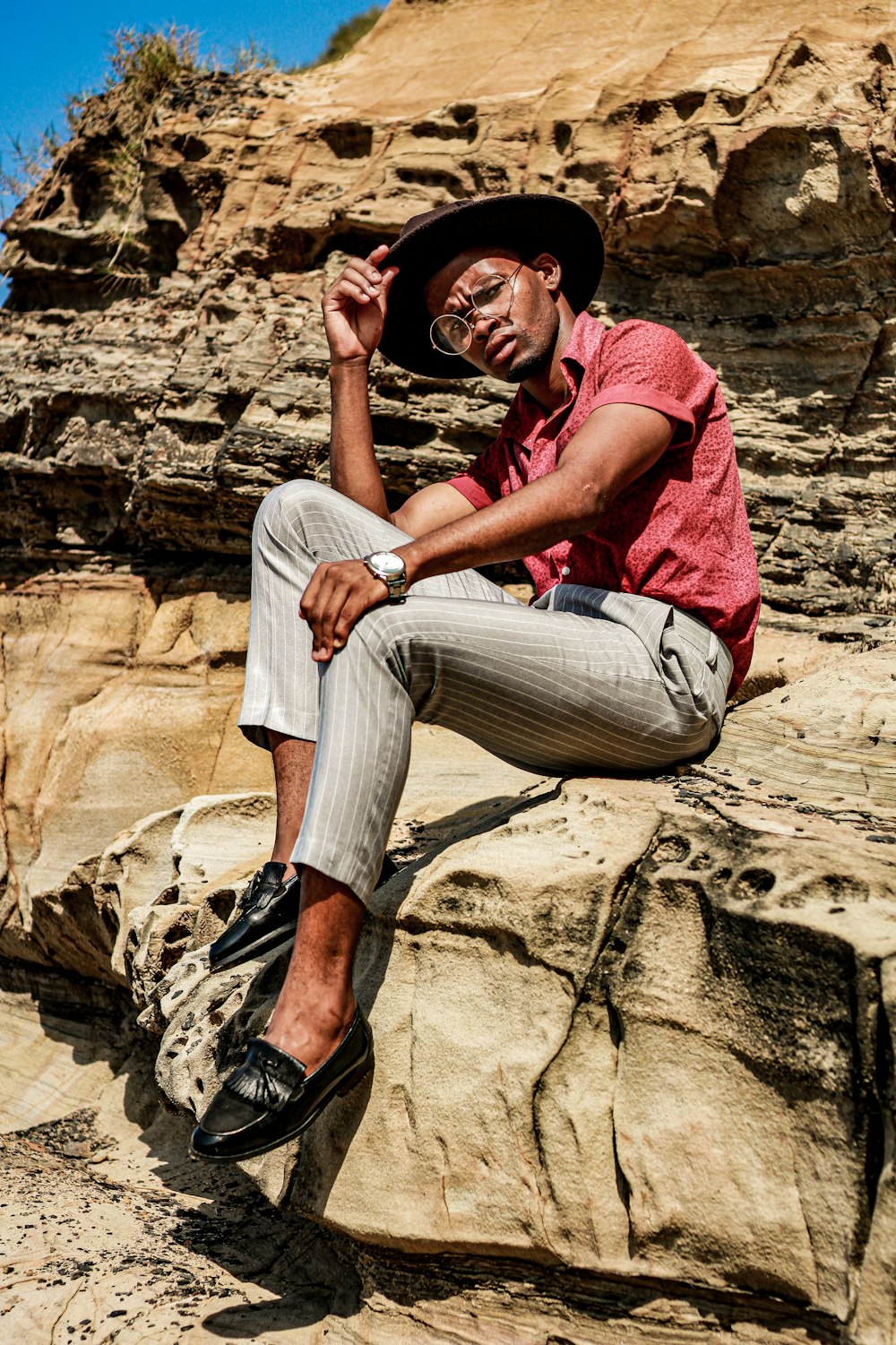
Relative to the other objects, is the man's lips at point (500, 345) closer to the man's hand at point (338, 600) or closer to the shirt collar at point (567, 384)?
the shirt collar at point (567, 384)

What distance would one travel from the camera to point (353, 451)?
140 inches

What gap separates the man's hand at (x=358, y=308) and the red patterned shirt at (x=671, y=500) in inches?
27.3

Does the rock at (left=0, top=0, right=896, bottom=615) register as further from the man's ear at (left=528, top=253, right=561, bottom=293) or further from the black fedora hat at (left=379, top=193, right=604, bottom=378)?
the man's ear at (left=528, top=253, right=561, bottom=293)

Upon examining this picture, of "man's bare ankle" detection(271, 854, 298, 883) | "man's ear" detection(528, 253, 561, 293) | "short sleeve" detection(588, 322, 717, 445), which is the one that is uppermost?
"man's ear" detection(528, 253, 561, 293)

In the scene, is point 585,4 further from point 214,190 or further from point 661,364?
point 661,364

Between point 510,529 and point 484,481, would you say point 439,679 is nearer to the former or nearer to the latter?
point 510,529

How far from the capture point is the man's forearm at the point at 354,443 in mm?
3551

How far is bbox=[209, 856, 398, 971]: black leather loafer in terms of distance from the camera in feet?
9.38

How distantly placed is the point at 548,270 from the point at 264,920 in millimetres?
2182

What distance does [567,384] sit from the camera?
336 cm

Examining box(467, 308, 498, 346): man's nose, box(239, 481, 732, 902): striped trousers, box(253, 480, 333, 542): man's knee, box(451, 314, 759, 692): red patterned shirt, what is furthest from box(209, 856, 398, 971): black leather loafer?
box(467, 308, 498, 346): man's nose

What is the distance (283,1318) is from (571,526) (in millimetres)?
2034

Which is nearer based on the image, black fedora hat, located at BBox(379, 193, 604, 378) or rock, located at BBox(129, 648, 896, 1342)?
rock, located at BBox(129, 648, 896, 1342)

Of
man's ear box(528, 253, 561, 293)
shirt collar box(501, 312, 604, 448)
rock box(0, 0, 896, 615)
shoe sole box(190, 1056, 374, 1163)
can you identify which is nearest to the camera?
shoe sole box(190, 1056, 374, 1163)
